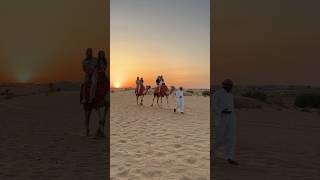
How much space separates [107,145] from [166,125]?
603cm

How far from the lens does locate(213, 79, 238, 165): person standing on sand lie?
393 inches

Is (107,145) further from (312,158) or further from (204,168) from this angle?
(312,158)

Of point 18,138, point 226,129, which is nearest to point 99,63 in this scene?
point 18,138

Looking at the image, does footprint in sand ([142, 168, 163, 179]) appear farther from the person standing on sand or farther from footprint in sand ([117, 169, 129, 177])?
the person standing on sand

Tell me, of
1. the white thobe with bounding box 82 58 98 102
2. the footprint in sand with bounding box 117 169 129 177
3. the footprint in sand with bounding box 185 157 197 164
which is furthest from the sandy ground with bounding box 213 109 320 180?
the white thobe with bounding box 82 58 98 102

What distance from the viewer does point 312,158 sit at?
1145 centimetres

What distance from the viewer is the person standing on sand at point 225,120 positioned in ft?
32.7

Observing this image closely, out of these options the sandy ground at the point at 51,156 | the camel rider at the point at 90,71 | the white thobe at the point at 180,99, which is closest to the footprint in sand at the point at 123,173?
the sandy ground at the point at 51,156

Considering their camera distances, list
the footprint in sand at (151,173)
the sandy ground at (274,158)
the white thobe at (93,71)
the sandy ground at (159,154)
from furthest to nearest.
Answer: the white thobe at (93,71), the sandy ground at (274,158), the sandy ground at (159,154), the footprint in sand at (151,173)

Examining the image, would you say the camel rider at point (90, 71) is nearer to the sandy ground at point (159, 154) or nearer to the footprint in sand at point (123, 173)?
the sandy ground at point (159, 154)

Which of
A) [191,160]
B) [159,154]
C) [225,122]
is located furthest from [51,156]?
[225,122]

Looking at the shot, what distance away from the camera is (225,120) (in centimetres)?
1013

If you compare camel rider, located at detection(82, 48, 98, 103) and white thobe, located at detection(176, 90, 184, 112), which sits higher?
camel rider, located at detection(82, 48, 98, 103)

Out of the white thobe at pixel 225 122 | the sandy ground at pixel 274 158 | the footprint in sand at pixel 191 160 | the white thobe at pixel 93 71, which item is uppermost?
the white thobe at pixel 93 71
